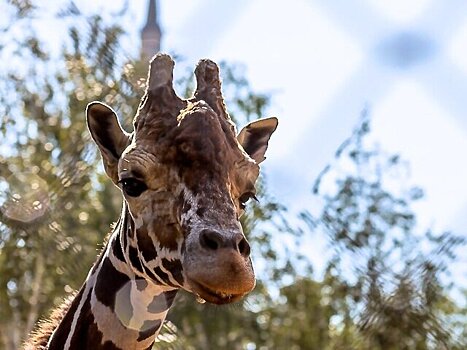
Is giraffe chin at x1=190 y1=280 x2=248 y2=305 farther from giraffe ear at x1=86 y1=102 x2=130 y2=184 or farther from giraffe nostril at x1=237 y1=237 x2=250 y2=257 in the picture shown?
giraffe ear at x1=86 y1=102 x2=130 y2=184

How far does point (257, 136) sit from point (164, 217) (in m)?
0.67

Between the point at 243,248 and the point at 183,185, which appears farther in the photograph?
→ the point at 183,185

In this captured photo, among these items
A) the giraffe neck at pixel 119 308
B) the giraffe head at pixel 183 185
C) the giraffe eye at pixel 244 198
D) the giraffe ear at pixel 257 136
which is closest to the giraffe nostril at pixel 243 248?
the giraffe head at pixel 183 185

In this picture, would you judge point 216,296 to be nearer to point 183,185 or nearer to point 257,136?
point 183,185

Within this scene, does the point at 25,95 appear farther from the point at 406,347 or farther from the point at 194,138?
the point at 194,138

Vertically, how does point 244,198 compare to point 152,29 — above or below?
below

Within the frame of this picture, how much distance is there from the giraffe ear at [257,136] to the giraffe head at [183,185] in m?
0.25

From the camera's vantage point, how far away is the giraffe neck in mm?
2781

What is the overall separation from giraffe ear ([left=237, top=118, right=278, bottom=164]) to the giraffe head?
25 cm

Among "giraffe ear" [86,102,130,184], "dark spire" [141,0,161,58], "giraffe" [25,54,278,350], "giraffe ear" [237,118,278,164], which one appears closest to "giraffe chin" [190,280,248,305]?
"giraffe" [25,54,278,350]

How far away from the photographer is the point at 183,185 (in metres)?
2.56

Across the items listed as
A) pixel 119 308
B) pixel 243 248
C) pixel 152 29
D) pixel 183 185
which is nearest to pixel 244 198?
pixel 183 185

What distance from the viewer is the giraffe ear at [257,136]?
3.14 metres

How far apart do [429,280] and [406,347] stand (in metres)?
2.16
